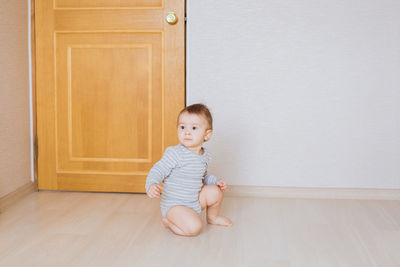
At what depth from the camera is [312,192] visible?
231 cm

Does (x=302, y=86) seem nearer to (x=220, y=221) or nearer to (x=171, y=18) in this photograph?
(x=171, y=18)

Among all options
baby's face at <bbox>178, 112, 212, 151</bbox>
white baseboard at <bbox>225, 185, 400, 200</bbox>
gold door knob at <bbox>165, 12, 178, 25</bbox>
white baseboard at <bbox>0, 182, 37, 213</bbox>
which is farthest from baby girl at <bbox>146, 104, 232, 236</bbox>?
white baseboard at <bbox>0, 182, 37, 213</bbox>

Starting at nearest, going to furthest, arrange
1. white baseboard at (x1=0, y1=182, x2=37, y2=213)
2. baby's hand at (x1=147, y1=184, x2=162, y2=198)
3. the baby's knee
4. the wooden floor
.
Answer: the wooden floor < baby's hand at (x1=147, y1=184, x2=162, y2=198) < the baby's knee < white baseboard at (x1=0, y1=182, x2=37, y2=213)

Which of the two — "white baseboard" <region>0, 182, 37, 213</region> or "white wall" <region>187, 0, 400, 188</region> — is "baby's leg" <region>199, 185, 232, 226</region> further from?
"white baseboard" <region>0, 182, 37, 213</region>

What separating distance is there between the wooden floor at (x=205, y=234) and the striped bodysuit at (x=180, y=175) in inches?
5.2

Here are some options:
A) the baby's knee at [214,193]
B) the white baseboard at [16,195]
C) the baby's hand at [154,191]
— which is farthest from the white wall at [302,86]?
the white baseboard at [16,195]

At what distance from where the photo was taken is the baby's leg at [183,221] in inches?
65.6

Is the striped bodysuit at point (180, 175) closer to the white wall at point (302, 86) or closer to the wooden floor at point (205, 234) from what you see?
the wooden floor at point (205, 234)

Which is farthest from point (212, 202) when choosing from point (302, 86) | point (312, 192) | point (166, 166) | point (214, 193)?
point (302, 86)

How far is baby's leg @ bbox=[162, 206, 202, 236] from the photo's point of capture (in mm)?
1665

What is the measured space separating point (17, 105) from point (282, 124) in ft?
4.72

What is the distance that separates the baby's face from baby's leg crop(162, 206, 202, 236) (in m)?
0.27

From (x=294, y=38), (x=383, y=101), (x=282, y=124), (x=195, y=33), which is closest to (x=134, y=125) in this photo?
(x=195, y=33)

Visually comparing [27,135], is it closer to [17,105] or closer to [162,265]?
[17,105]
